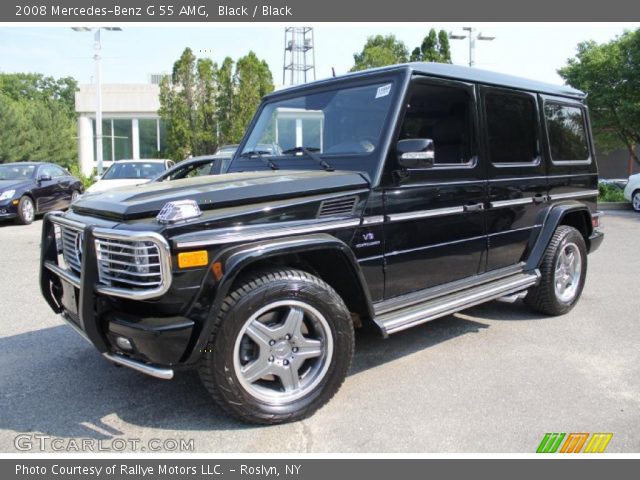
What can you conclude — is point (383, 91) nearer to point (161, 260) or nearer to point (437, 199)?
point (437, 199)

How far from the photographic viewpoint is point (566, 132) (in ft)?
17.8

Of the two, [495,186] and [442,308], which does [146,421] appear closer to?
[442,308]

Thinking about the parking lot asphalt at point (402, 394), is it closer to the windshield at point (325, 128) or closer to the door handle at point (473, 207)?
the door handle at point (473, 207)

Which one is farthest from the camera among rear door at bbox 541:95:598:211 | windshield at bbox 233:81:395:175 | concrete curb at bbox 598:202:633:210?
concrete curb at bbox 598:202:633:210

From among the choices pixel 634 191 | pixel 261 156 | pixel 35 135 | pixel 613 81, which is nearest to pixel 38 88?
pixel 35 135

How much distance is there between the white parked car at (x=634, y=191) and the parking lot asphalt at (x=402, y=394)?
434 inches

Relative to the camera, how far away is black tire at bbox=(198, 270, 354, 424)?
290 centimetres

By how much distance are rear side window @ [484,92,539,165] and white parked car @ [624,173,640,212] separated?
11.7 meters

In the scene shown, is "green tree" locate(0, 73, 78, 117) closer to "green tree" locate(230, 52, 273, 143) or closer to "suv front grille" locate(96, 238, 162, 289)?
"green tree" locate(230, 52, 273, 143)

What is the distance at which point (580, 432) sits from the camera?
3.07 metres

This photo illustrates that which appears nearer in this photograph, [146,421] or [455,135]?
[146,421]

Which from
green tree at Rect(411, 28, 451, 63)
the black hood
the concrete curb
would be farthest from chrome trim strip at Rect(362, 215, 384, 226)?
green tree at Rect(411, 28, 451, 63)
